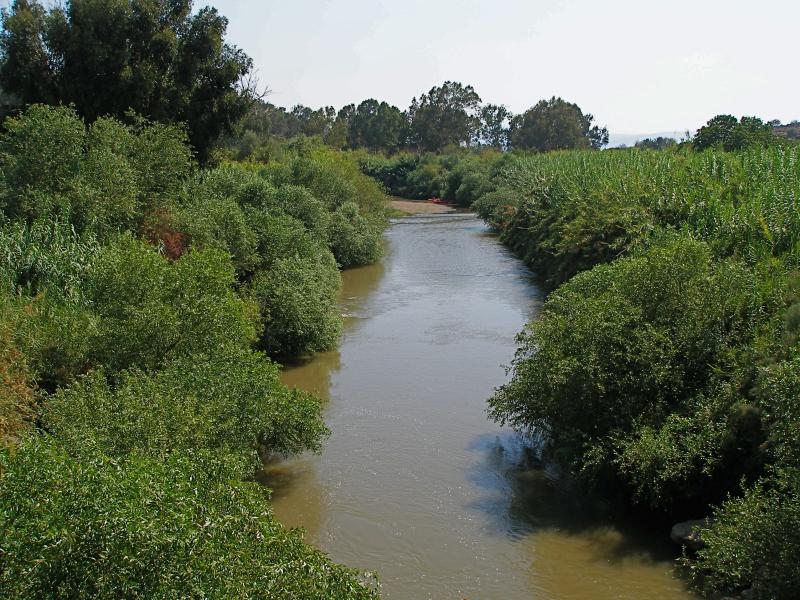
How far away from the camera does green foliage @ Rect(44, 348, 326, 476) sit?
11.2 metres

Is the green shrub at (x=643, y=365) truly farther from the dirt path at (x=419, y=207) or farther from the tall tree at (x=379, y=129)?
the tall tree at (x=379, y=129)

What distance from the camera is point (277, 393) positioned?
14469 millimetres

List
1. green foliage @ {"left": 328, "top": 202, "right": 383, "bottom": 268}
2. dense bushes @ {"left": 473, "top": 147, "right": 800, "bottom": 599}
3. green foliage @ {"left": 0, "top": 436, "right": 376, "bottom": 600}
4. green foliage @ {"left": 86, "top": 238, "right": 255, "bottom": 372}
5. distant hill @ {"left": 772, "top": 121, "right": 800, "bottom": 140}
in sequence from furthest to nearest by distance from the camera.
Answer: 1. distant hill @ {"left": 772, "top": 121, "right": 800, "bottom": 140}
2. green foliage @ {"left": 328, "top": 202, "right": 383, "bottom": 268}
3. green foliage @ {"left": 86, "top": 238, "right": 255, "bottom": 372}
4. dense bushes @ {"left": 473, "top": 147, "right": 800, "bottom": 599}
5. green foliage @ {"left": 0, "top": 436, "right": 376, "bottom": 600}

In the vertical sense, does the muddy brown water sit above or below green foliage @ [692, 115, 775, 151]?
below

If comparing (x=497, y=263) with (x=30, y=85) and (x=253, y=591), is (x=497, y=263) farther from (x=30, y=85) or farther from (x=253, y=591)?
(x=253, y=591)

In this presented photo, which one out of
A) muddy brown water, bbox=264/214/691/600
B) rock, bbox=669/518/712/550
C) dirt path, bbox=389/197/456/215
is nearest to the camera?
rock, bbox=669/518/712/550

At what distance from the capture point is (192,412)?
12164mm

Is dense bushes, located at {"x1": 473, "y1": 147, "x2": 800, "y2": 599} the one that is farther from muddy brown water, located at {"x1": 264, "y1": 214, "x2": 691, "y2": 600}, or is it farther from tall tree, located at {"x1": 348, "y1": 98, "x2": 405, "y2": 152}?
tall tree, located at {"x1": 348, "y1": 98, "x2": 405, "y2": 152}

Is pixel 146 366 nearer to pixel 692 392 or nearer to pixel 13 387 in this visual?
pixel 13 387

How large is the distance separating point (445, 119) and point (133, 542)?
120 metres

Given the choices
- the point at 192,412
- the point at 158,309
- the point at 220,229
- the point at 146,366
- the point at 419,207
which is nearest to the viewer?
the point at 192,412

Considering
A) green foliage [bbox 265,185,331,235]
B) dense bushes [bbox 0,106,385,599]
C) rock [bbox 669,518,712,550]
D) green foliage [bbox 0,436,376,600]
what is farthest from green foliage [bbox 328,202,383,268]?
green foliage [bbox 0,436,376,600]

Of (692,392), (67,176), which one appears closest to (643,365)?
(692,392)

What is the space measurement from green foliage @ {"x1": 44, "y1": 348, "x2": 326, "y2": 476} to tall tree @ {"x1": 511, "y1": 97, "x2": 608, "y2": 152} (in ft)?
356
